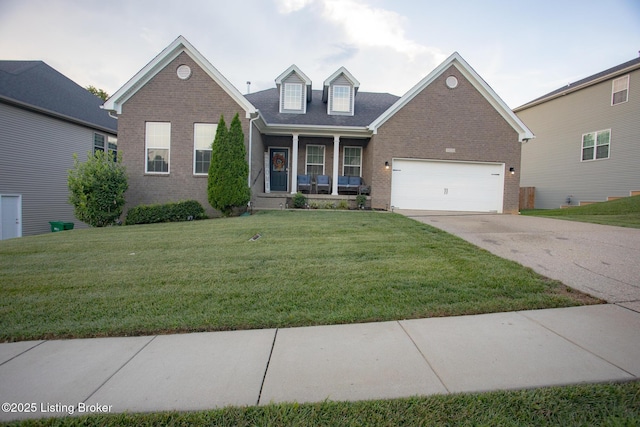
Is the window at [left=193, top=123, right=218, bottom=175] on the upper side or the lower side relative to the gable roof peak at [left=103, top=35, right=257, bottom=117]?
lower

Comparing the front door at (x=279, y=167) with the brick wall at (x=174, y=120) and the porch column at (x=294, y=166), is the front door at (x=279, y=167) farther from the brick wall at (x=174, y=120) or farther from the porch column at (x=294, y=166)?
the brick wall at (x=174, y=120)

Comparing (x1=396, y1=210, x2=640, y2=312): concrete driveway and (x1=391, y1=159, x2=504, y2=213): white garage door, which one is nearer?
(x1=396, y1=210, x2=640, y2=312): concrete driveway

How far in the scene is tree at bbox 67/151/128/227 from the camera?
34.0 feet

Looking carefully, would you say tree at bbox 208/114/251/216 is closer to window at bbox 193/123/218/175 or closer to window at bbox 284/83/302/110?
window at bbox 193/123/218/175

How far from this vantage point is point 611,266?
496 centimetres

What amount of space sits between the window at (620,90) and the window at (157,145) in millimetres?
20670

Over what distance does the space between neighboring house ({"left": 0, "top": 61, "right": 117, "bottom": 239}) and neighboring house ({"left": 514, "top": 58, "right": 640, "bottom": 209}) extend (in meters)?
25.7

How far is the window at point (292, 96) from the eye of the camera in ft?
50.2

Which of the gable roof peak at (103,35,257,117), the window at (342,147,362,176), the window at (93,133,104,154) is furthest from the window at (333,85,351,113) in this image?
the window at (93,133,104,154)

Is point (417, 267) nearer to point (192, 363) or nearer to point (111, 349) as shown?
point (192, 363)

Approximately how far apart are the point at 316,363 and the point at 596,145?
1998cm

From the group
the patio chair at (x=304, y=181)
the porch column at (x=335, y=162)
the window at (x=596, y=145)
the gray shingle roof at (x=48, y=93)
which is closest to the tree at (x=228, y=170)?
the patio chair at (x=304, y=181)

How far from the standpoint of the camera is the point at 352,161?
15477 millimetres

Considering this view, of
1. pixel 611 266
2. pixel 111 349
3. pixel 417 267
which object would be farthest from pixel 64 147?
pixel 611 266
